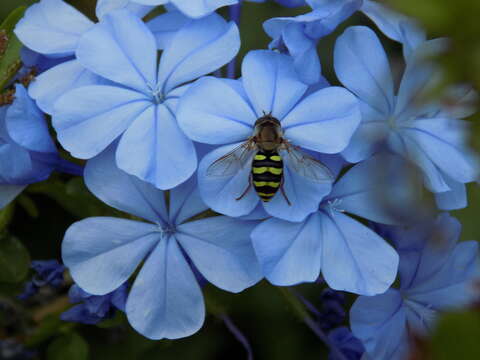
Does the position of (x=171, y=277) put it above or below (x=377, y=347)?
above

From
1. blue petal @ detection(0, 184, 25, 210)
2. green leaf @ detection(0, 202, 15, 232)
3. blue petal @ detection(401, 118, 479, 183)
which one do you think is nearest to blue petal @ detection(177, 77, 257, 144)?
blue petal @ detection(401, 118, 479, 183)

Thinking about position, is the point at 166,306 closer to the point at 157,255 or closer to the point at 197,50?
the point at 157,255

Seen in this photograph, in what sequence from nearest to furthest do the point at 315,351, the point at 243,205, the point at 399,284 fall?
the point at 243,205, the point at 399,284, the point at 315,351

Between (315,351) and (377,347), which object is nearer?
(377,347)

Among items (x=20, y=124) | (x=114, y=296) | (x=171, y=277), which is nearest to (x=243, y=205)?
(x=171, y=277)

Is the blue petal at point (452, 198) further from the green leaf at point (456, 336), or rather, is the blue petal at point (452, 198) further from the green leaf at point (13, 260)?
the green leaf at point (13, 260)

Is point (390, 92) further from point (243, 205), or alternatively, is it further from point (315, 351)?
point (315, 351)

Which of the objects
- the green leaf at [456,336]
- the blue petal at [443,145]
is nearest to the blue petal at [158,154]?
the blue petal at [443,145]

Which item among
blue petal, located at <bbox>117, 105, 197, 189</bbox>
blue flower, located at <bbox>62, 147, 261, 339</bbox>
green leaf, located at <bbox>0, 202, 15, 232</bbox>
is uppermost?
blue petal, located at <bbox>117, 105, 197, 189</bbox>

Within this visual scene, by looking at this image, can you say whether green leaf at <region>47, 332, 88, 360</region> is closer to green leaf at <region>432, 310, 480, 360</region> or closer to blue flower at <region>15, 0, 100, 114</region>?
blue flower at <region>15, 0, 100, 114</region>
